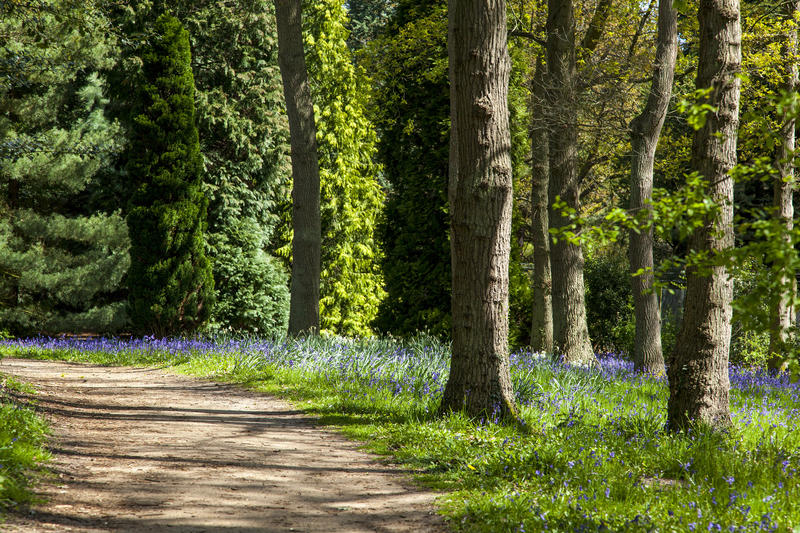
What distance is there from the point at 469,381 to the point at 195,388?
181 inches

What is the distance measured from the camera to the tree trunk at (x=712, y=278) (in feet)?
18.4

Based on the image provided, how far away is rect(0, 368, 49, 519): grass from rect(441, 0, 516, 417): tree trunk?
340 cm

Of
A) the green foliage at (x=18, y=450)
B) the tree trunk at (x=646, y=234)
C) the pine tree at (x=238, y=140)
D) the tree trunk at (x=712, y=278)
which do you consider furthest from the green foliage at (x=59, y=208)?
the tree trunk at (x=712, y=278)

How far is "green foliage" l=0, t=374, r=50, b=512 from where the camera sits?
4.02m

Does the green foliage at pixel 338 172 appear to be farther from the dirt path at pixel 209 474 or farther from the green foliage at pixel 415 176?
the dirt path at pixel 209 474

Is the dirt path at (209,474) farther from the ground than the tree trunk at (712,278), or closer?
closer

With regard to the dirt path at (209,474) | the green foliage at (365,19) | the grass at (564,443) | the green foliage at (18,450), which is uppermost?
the green foliage at (365,19)

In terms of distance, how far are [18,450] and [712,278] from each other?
209 inches

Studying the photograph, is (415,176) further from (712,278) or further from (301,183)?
(712,278)

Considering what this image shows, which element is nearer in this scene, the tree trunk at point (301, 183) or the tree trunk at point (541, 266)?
the tree trunk at point (301, 183)

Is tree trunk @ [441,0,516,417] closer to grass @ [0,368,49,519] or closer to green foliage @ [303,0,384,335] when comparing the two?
grass @ [0,368,49,519]

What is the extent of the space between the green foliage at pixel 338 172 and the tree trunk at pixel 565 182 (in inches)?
456

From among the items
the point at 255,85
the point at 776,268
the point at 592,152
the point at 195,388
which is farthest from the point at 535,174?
the point at 776,268

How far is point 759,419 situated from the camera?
22.1 feet
